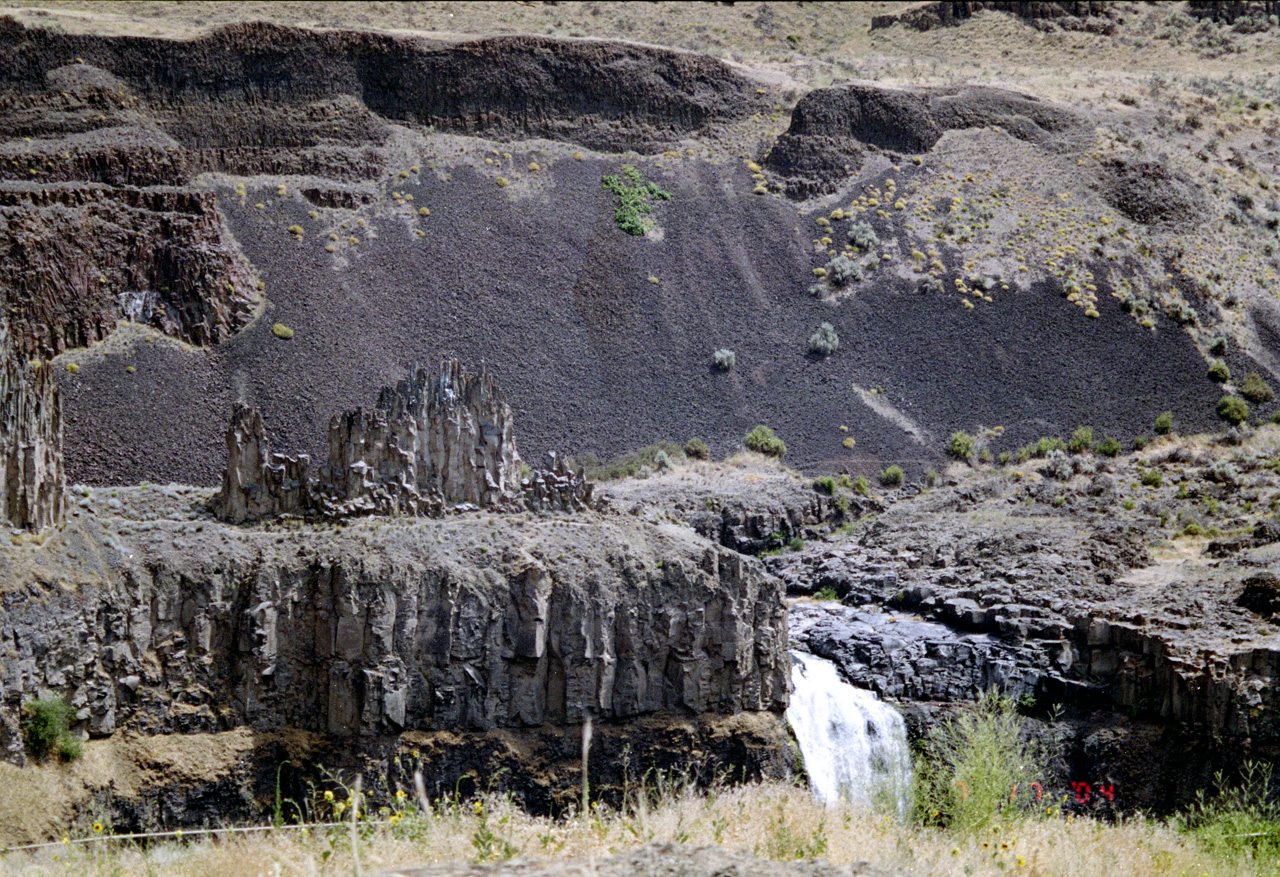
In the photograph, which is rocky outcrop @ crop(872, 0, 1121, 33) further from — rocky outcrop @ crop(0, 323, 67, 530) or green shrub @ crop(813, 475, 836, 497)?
rocky outcrop @ crop(0, 323, 67, 530)

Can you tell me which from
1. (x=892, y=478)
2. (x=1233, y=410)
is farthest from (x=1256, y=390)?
(x=892, y=478)

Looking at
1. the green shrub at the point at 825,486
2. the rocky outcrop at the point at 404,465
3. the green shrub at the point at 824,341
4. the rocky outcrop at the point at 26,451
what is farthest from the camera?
the green shrub at the point at 824,341

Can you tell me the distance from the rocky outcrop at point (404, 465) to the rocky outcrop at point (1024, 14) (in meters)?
87.5

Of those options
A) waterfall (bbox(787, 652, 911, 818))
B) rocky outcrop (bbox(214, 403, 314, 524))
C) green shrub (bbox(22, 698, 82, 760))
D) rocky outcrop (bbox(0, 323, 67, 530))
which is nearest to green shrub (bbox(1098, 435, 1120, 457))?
waterfall (bbox(787, 652, 911, 818))

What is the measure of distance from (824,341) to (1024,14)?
5672cm

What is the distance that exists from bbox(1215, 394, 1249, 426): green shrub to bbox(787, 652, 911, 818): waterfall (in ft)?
113

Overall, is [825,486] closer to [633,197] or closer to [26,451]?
[633,197]

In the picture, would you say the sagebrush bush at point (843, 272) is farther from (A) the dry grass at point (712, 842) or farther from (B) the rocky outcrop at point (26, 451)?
(A) the dry grass at point (712, 842)

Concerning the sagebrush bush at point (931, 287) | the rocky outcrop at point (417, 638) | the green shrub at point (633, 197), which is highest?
the green shrub at point (633, 197)


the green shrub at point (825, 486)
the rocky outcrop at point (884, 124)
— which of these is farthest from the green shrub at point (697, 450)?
the rocky outcrop at point (884, 124)

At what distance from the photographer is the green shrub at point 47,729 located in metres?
29.0

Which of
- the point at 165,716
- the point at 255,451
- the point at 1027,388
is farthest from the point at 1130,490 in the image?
the point at 165,716

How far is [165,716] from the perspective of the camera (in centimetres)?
3155

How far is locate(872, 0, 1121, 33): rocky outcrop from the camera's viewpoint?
380 ft
